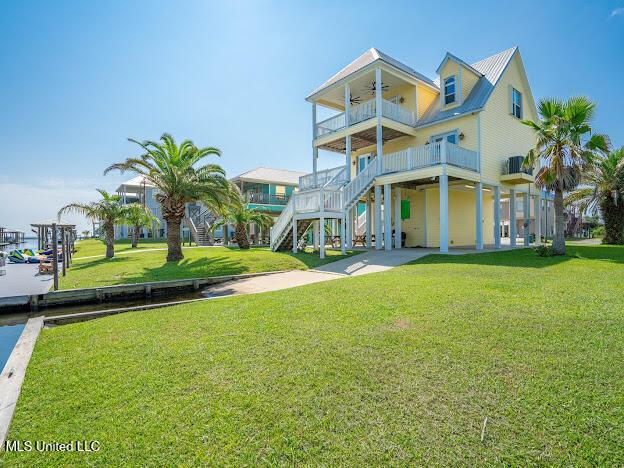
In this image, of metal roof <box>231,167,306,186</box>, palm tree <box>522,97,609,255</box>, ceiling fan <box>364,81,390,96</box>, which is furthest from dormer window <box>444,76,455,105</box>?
metal roof <box>231,167,306,186</box>

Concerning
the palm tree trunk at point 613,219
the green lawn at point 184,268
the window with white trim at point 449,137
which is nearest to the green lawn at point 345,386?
the green lawn at point 184,268

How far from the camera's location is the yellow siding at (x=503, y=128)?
1705 cm

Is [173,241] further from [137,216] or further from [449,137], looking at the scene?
[449,137]

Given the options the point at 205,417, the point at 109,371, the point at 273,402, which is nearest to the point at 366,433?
the point at 273,402

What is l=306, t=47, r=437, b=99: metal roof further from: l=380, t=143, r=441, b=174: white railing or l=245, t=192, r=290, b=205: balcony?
l=245, t=192, r=290, b=205: balcony

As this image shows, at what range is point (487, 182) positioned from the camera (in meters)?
17.1

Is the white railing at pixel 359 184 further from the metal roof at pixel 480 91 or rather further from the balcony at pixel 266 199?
the balcony at pixel 266 199

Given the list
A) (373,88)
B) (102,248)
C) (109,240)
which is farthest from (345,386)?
(102,248)

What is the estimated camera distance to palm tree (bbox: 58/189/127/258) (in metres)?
18.9

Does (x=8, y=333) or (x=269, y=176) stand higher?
(x=269, y=176)

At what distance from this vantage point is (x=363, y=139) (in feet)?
66.3

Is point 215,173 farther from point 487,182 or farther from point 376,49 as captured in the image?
point 487,182

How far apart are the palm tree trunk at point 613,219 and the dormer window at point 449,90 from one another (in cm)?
992

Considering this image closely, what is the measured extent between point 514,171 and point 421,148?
6415 millimetres
